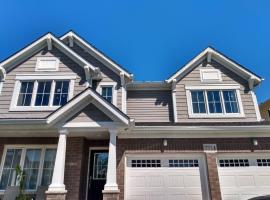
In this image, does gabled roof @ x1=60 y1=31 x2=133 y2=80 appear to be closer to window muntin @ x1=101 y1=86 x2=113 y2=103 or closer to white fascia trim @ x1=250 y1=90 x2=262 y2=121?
window muntin @ x1=101 y1=86 x2=113 y2=103

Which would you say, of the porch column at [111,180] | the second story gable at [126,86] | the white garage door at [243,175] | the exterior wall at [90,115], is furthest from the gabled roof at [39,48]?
the white garage door at [243,175]

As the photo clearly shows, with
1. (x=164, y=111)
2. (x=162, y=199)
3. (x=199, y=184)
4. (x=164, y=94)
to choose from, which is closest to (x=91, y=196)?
(x=162, y=199)

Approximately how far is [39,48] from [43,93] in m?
2.46

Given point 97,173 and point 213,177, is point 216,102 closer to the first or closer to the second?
point 213,177

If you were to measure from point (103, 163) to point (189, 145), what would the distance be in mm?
3422

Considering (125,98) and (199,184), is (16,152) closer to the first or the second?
(125,98)

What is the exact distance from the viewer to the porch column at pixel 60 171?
7.61 meters

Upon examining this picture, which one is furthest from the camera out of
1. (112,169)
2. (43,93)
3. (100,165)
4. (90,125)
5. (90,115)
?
(43,93)

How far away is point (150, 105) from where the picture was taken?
37.3ft

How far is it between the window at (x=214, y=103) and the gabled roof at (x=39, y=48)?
4.59 metres

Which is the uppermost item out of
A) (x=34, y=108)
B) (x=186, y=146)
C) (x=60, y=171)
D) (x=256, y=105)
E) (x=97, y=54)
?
(x=97, y=54)

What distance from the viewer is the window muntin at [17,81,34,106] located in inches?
414

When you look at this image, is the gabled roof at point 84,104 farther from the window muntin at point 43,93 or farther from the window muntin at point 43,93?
the window muntin at point 43,93

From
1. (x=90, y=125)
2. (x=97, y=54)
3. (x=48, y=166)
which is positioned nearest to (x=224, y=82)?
(x=97, y=54)
